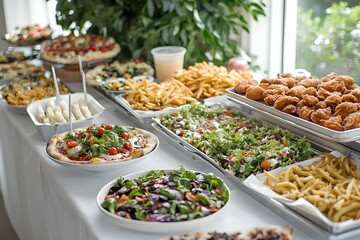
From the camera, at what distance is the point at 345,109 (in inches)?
55.6

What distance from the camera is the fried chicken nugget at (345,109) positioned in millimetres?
1409

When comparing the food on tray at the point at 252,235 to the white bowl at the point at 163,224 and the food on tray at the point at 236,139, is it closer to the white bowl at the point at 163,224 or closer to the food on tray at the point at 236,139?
the white bowl at the point at 163,224

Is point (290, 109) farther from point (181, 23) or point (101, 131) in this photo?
point (181, 23)

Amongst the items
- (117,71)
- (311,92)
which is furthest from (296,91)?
(117,71)

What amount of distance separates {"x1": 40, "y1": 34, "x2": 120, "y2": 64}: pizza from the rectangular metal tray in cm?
98

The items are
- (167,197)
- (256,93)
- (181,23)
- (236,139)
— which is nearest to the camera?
(167,197)

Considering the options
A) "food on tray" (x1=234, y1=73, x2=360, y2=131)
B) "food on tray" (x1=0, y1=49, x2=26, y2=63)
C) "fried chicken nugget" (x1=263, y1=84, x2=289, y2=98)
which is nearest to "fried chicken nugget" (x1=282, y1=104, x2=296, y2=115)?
"food on tray" (x1=234, y1=73, x2=360, y2=131)

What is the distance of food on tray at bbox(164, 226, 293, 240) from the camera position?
38.4 inches

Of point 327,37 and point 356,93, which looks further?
point 327,37

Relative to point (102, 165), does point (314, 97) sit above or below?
above

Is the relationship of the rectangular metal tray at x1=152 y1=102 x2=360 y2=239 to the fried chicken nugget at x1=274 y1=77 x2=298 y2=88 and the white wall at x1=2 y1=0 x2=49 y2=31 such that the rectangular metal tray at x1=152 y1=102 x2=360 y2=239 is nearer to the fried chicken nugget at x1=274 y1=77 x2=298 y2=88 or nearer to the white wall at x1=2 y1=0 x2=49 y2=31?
the fried chicken nugget at x1=274 y1=77 x2=298 y2=88

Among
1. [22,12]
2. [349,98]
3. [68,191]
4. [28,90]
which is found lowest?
[68,191]

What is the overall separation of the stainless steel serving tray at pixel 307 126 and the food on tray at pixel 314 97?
0.02m

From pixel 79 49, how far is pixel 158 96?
0.89 m
